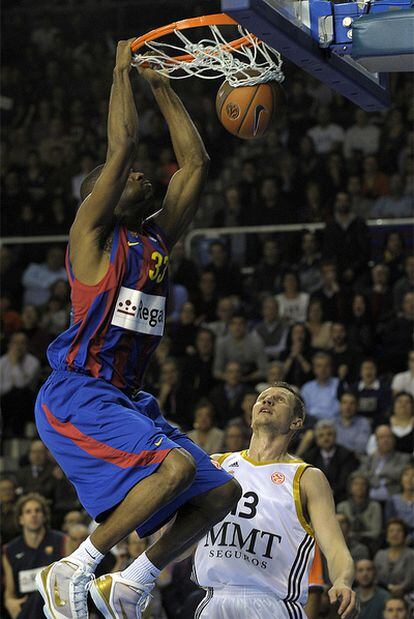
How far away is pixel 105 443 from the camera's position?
5.27 meters

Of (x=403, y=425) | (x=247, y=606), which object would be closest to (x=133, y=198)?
(x=247, y=606)

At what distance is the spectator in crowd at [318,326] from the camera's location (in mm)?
12709

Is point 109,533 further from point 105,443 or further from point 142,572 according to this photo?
point 105,443

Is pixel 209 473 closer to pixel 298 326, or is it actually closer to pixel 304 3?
pixel 304 3

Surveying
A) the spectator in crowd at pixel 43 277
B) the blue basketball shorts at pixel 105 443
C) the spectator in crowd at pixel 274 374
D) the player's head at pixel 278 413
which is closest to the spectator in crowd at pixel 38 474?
the spectator in crowd at pixel 274 374

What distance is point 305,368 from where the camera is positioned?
1241 cm

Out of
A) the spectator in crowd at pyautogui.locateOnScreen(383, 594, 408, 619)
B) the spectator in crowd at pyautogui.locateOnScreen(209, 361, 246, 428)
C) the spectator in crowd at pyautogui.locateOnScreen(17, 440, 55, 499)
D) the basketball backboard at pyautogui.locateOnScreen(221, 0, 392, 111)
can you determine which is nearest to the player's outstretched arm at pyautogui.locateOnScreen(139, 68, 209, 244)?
the basketball backboard at pyautogui.locateOnScreen(221, 0, 392, 111)

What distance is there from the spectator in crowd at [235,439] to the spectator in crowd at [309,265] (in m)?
2.98

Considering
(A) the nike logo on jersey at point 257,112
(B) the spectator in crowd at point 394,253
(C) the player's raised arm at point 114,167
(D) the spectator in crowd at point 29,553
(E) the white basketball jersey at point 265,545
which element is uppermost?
(A) the nike logo on jersey at point 257,112

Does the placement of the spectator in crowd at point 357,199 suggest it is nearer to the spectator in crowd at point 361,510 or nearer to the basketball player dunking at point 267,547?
the spectator in crowd at point 361,510

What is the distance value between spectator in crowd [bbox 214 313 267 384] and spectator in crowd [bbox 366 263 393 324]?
1299 mm

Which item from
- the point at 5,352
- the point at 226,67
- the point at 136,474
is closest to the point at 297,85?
the point at 5,352

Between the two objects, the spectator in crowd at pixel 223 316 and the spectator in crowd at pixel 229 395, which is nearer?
the spectator in crowd at pixel 229 395

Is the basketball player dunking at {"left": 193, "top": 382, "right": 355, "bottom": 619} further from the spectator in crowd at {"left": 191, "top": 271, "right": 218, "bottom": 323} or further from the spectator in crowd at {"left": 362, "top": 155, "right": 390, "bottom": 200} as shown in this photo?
the spectator in crowd at {"left": 362, "top": 155, "right": 390, "bottom": 200}
